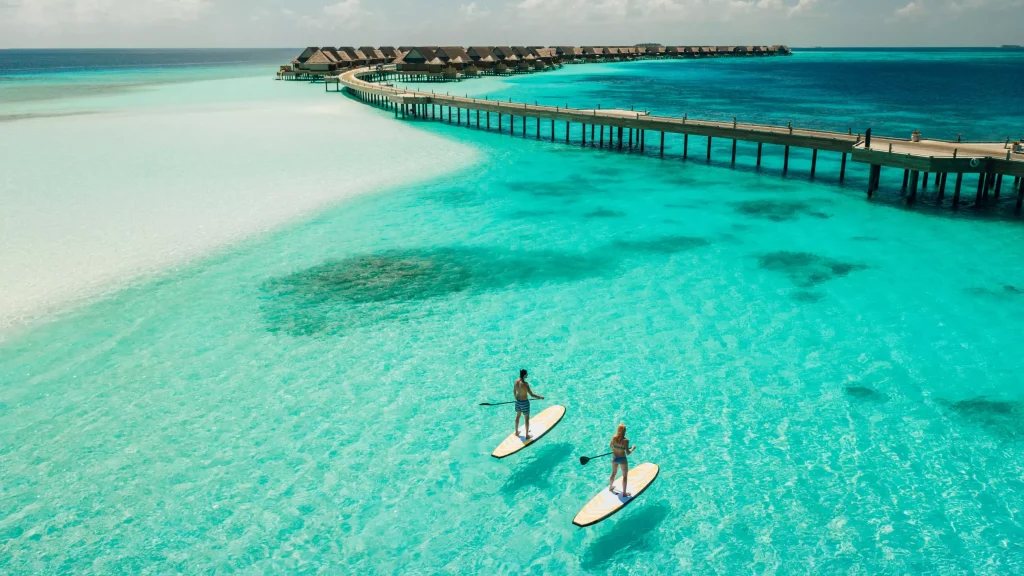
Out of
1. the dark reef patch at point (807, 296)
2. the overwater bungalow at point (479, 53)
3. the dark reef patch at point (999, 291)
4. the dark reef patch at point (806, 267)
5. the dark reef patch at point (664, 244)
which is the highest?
the overwater bungalow at point (479, 53)

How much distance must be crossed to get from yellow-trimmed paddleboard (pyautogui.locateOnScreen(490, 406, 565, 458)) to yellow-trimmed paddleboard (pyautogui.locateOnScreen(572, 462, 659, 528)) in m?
2.13

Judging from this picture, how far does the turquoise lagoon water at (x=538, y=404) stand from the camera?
1237cm

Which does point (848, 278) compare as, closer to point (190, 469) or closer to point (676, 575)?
point (676, 575)

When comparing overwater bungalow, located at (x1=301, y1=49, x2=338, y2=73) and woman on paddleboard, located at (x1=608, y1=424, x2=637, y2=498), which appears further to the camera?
overwater bungalow, located at (x1=301, y1=49, x2=338, y2=73)

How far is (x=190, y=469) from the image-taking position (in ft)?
47.2

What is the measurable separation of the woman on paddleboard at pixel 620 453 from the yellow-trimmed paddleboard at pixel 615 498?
0.12 meters

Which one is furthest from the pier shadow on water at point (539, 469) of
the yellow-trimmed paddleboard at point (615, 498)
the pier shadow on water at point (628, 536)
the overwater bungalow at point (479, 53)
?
the overwater bungalow at point (479, 53)

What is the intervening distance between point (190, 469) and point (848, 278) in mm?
22084

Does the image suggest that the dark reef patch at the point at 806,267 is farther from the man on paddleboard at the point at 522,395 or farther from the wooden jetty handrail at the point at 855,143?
the man on paddleboard at the point at 522,395

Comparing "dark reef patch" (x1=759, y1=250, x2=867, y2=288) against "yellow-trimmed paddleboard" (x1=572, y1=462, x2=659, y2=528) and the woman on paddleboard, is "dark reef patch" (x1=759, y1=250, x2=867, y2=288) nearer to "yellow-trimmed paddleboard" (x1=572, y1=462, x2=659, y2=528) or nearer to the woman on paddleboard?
"yellow-trimmed paddleboard" (x1=572, y1=462, x2=659, y2=528)

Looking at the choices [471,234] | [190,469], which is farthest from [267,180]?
[190,469]

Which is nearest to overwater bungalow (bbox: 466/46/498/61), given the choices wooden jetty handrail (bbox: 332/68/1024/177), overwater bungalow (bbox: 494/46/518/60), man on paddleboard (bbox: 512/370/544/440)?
overwater bungalow (bbox: 494/46/518/60)

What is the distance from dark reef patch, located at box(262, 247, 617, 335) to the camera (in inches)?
867

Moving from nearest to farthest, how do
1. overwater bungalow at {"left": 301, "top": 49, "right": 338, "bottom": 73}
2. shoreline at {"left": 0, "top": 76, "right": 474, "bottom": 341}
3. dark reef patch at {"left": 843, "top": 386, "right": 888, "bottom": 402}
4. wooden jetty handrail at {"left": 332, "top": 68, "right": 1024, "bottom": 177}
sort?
dark reef patch at {"left": 843, "top": 386, "right": 888, "bottom": 402}
shoreline at {"left": 0, "top": 76, "right": 474, "bottom": 341}
wooden jetty handrail at {"left": 332, "top": 68, "right": 1024, "bottom": 177}
overwater bungalow at {"left": 301, "top": 49, "right": 338, "bottom": 73}
